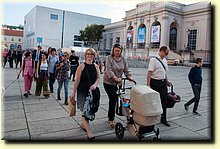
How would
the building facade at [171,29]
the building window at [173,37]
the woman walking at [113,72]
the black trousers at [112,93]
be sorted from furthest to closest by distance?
the building window at [173,37] → the building facade at [171,29] → the black trousers at [112,93] → the woman walking at [113,72]

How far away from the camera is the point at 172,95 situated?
15.7 ft

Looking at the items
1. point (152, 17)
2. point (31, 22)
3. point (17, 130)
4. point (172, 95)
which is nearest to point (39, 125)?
point (17, 130)

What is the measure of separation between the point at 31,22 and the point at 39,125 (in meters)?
82.1

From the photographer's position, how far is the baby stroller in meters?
3.33

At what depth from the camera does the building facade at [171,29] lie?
41719 millimetres

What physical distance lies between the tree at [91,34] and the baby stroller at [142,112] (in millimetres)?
59726

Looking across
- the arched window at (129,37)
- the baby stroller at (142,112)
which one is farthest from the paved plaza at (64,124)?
the arched window at (129,37)

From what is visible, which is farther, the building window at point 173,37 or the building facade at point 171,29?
the building window at point 173,37

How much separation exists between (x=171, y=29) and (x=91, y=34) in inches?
1041

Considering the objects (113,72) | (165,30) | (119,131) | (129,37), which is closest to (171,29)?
(165,30)

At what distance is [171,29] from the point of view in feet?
155

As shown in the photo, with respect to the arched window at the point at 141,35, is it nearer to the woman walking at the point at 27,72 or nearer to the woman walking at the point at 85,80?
the woman walking at the point at 27,72

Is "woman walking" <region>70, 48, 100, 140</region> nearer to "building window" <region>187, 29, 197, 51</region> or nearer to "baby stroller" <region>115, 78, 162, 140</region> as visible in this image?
"baby stroller" <region>115, 78, 162, 140</region>

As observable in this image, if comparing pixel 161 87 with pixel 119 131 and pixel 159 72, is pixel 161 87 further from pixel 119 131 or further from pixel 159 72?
pixel 119 131
